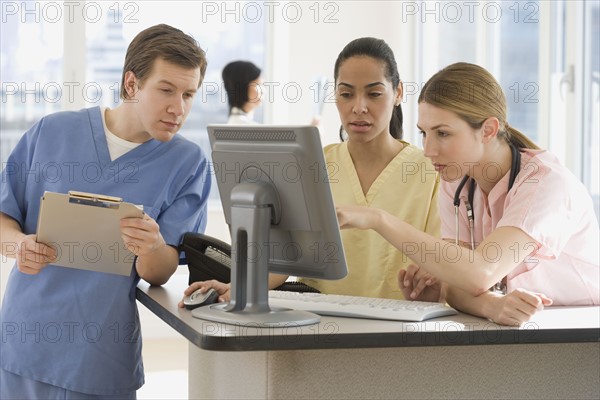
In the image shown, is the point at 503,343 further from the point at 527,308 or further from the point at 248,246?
the point at 248,246

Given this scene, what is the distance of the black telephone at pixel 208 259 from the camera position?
2234 millimetres

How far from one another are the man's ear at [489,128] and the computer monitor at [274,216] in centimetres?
50

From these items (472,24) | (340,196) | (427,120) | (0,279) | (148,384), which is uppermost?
(472,24)

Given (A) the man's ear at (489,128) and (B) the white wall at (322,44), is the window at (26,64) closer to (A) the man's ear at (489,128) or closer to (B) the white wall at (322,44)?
(B) the white wall at (322,44)

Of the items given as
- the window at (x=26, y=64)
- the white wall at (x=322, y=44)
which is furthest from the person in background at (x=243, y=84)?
the window at (x=26, y=64)

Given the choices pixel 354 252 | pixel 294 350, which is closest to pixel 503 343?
pixel 294 350

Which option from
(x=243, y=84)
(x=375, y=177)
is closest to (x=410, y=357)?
(x=375, y=177)

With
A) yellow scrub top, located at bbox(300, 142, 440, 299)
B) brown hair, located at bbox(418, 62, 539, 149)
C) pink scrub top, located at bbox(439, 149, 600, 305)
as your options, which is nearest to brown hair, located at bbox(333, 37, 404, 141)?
yellow scrub top, located at bbox(300, 142, 440, 299)

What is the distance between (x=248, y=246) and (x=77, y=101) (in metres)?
3.83

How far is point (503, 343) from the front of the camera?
1698mm

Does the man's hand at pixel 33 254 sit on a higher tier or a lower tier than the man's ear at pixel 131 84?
lower

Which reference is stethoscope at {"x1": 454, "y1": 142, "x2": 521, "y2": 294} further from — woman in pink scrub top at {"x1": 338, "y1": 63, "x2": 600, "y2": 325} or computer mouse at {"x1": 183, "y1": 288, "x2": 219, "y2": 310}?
computer mouse at {"x1": 183, "y1": 288, "x2": 219, "y2": 310}

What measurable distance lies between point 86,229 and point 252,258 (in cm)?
53

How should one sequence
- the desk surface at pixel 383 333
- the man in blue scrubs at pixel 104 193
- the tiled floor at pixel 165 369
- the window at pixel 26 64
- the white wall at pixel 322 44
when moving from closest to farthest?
the desk surface at pixel 383 333
the man in blue scrubs at pixel 104 193
the tiled floor at pixel 165 369
the window at pixel 26 64
the white wall at pixel 322 44
